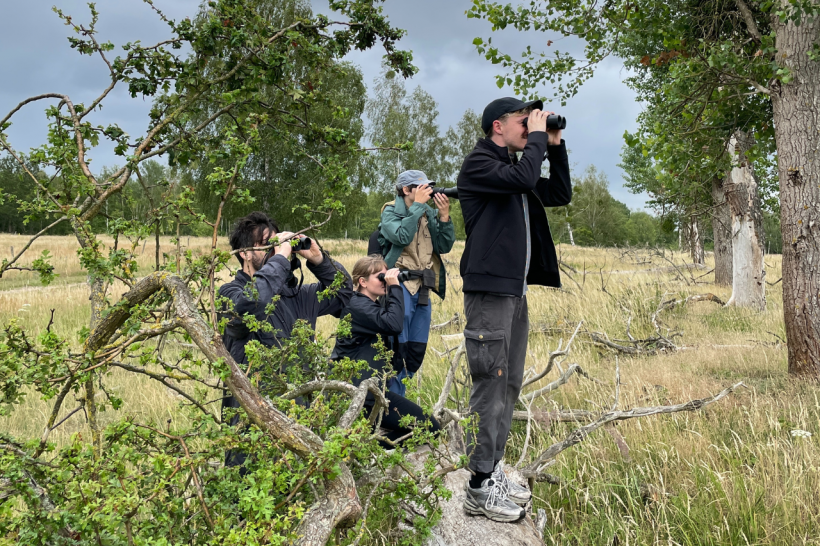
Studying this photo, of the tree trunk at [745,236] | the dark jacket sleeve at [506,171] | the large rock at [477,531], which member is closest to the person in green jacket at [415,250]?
the dark jacket sleeve at [506,171]

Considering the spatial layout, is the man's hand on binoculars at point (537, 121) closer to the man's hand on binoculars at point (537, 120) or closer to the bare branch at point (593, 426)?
the man's hand on binoculars at point (537, 120)

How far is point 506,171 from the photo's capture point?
2.55 meters

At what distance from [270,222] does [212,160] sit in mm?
1235

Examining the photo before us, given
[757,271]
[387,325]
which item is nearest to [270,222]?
[387,325]

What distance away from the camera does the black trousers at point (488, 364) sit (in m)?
2.57

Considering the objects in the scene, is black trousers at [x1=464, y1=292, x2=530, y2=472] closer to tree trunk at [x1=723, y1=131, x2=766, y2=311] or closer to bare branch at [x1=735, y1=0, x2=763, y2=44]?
bare branch at [x1=735, y1=0, x2=763, y2=44]

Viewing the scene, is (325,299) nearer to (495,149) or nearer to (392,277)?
(392,277)

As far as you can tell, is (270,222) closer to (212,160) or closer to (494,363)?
(212,160)

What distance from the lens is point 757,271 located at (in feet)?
28.0

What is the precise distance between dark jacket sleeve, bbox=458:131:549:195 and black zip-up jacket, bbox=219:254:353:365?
0.81m

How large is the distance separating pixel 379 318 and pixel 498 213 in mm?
1044

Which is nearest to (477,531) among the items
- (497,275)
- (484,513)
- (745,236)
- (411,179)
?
(484,513)

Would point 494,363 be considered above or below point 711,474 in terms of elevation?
above

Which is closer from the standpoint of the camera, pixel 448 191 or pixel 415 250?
pixel 448 191
